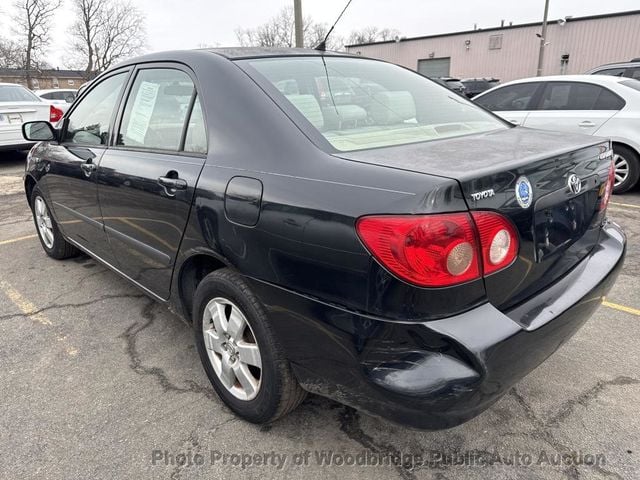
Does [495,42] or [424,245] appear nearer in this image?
[424,245]

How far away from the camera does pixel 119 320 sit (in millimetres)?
3215

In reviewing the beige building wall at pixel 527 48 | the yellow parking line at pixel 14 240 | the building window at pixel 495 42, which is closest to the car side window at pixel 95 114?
the yellow parking line at pixel 14 240

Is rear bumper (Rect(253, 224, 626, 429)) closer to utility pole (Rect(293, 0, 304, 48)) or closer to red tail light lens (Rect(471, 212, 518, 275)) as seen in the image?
red tail light lens (Rect(471, 212, 518, 275))

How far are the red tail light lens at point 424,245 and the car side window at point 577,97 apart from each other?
5811 mm

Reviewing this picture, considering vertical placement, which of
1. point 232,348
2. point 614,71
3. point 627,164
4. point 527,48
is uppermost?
point 527,48

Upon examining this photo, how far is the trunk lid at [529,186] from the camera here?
154cm

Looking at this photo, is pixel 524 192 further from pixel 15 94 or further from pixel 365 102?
pixel 15 94

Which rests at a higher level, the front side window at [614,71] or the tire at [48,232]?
the front side window at [614,71]

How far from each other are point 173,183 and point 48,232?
9.02 ft

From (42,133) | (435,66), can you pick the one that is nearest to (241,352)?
(42,133)

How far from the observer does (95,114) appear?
10.7 ft

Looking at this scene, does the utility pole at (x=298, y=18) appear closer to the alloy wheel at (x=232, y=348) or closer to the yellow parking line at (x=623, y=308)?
the yellow parking line at (x=623, y=308)

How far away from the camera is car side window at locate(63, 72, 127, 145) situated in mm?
3010

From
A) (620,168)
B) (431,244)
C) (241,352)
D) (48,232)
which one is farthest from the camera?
(620,168)
